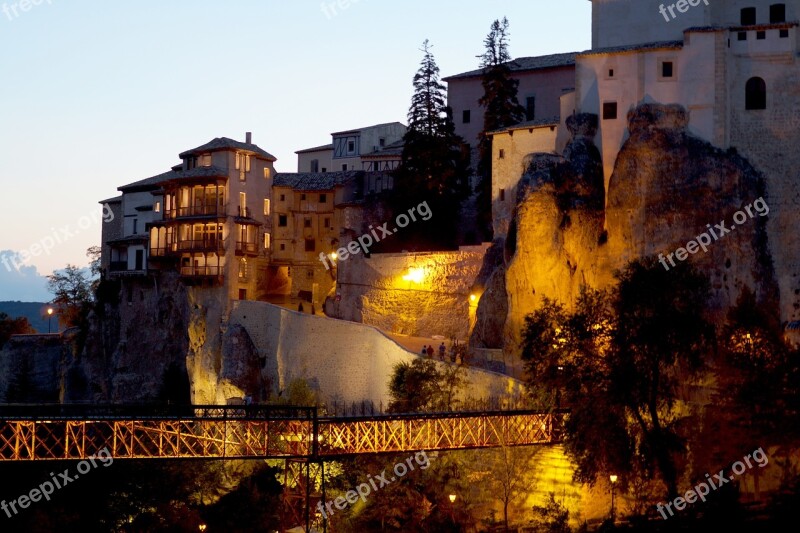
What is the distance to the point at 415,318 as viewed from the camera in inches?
2717

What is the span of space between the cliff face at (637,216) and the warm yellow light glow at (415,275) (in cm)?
1035

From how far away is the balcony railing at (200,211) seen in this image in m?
76.8

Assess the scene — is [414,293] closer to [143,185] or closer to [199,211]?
[199,211]

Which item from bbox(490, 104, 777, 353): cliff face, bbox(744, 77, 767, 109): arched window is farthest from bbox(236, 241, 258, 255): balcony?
bbox(744, 77, 767, 109): arched window

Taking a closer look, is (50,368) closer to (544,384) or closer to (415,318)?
(415,318)

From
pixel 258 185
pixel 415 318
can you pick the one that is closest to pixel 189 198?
pixel 258 185

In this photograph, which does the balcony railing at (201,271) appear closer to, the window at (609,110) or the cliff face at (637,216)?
the cliff face at (637,216)

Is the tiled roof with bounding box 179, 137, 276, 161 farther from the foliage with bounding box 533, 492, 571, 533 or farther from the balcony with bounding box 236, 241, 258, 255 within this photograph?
the foliage with bounding box 533, 492, 571, 533

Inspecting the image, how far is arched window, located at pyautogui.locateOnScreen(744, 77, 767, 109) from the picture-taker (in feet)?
187

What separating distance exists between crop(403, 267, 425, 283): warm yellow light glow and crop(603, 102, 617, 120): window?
574 inches

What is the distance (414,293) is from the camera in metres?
69.2

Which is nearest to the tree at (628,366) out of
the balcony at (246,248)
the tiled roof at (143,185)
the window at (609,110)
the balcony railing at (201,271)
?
the window at (609,110)

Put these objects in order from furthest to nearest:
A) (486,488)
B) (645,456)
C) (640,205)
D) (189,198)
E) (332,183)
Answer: (332,183) < (189,198) < (640,205) < (486,488) < (645,456)

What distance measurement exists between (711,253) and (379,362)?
630 inches
